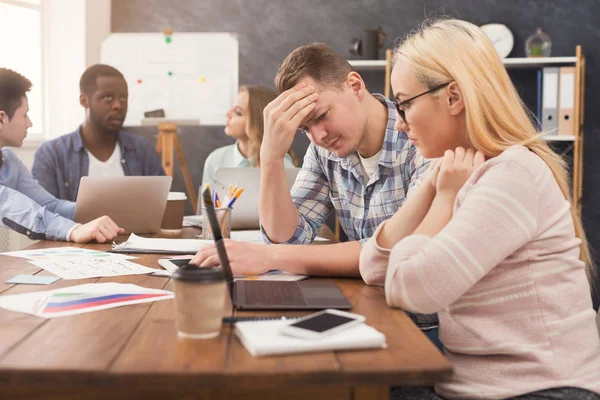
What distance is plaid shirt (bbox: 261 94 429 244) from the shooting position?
1.73m

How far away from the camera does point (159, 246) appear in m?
1.73

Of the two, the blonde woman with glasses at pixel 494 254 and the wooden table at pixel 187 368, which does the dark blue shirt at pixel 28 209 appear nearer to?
the wooden table at pixel 187 368

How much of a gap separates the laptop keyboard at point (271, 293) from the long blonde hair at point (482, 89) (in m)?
0.40

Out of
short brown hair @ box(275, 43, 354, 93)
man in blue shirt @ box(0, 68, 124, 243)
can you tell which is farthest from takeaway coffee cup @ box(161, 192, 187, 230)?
short brown hair @ box(275, 43, 354, 93)

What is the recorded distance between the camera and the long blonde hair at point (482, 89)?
1124 mm

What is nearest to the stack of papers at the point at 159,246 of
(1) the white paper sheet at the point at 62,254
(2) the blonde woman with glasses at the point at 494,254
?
(1) the white paper sheet at the point at 62,254

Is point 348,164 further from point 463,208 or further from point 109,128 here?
point 109,128

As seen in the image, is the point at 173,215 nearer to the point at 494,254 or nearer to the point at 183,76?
the point at 494,254

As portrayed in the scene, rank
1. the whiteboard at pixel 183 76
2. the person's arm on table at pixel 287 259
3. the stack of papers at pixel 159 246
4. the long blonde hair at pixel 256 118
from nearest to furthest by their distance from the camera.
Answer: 1. the person's arm on table at pixel 287 259
2. the stack of papers at pixel 159 246
3. the long blonde hair at pixel 256 118
4. the whiteboard at pixel 183 76

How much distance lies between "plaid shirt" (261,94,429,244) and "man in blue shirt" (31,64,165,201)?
173 centimetres

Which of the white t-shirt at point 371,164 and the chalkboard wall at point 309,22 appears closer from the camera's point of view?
the white t-shirt at point 371,164

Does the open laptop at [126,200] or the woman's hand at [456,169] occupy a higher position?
the woman's hand at [456,169]

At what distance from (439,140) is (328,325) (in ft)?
1.62

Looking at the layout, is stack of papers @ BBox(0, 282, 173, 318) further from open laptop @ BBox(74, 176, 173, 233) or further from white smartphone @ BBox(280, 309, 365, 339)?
open laptop @ BBox(74, 176, 173, 233)
